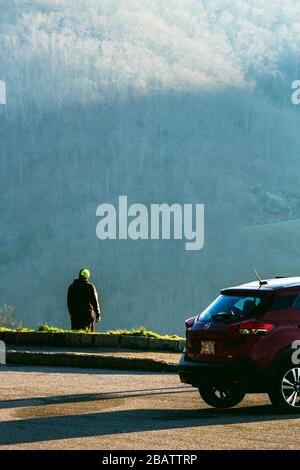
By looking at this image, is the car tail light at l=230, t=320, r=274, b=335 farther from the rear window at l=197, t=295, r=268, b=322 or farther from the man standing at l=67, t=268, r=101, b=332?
the man standing at l=67, t=268, r=101, b=332

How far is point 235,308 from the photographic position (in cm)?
1270

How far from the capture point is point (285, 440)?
1020cm

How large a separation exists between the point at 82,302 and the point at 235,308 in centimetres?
1049

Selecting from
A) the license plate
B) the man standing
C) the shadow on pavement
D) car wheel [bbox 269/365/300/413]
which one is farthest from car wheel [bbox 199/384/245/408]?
the man standing

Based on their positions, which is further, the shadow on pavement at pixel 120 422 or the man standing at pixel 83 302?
the man standing at pixel 83 302

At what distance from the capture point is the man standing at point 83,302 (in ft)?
74.3

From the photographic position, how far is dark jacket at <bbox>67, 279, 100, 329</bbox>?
22641 millimetres

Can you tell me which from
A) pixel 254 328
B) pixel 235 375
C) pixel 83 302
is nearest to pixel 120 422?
pixel 235 375

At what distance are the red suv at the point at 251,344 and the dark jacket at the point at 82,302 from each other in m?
9.83

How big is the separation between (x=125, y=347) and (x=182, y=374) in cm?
927

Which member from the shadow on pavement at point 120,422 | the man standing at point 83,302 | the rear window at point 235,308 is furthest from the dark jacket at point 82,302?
the rear window at point 235,308

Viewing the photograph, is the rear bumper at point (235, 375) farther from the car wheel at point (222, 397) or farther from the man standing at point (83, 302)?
the man standing at point (83, 302)

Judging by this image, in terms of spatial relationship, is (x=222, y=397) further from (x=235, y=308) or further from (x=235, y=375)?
(x=235, y=308)

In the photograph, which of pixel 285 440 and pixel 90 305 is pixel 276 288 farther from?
pixel 90 305
